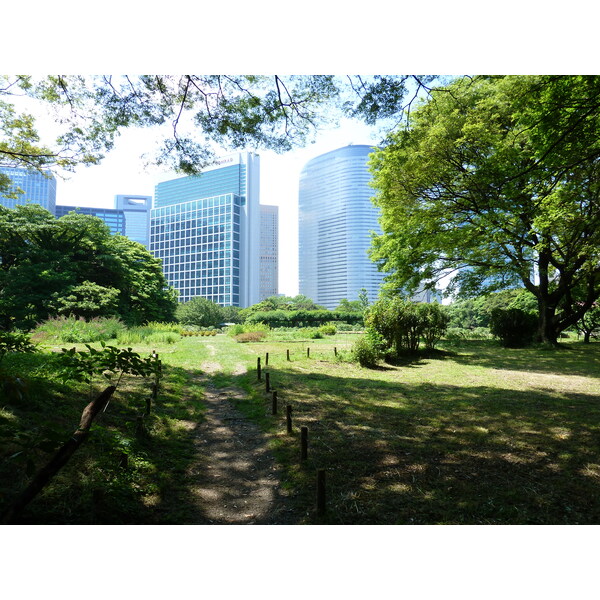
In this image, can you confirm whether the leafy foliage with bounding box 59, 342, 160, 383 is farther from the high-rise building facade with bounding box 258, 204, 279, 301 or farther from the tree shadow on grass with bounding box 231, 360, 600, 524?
the high-rise building facade with bounding box 258, 204, 279, 301

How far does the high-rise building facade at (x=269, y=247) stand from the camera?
18.9 feet

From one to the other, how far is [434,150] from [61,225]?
9292 mm

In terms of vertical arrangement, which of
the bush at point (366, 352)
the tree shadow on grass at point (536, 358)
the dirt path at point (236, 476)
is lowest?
the dirt path at point (236, 476)

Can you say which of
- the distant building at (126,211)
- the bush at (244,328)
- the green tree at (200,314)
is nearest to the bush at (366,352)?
the bush at (244,328)

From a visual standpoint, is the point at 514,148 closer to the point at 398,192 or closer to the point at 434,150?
the point at 434,150

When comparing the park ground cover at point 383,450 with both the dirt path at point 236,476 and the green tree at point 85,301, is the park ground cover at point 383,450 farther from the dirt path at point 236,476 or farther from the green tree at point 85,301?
the green tree at point 85,301

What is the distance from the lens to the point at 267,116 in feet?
13.8

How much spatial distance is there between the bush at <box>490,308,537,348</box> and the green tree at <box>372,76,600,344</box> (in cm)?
35

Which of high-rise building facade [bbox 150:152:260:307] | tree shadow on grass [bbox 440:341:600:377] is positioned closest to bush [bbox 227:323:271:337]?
high-rise building facade [bbox 150:152:260:307]

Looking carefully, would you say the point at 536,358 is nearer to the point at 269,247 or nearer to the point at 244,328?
the point at 269,247

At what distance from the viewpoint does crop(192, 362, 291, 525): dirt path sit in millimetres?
1880

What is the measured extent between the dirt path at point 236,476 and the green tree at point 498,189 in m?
3.93
